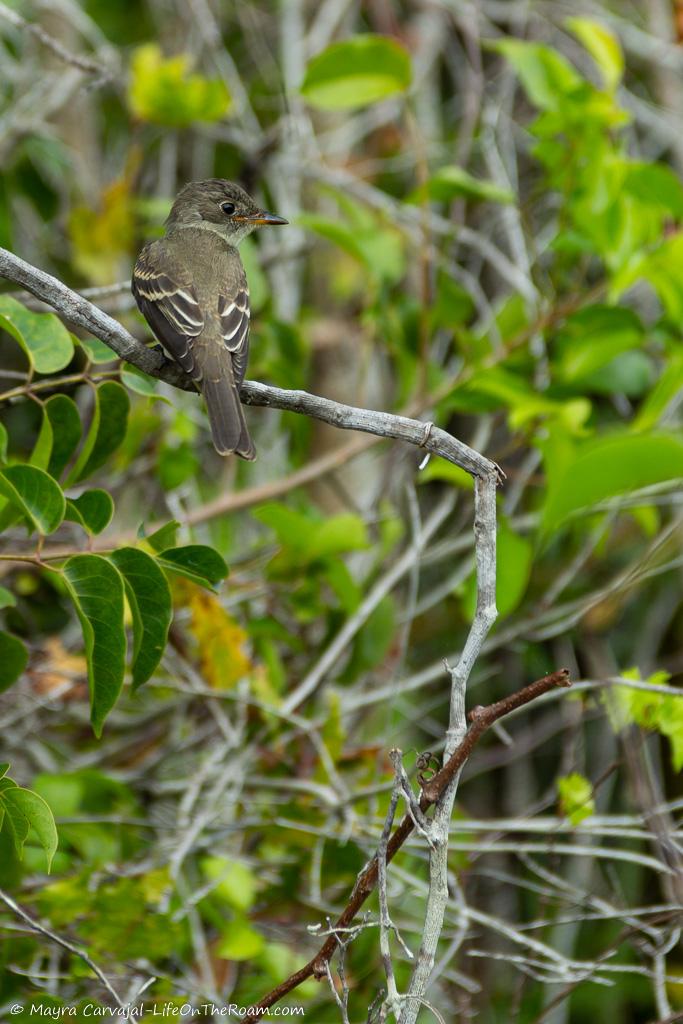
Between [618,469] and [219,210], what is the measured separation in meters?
1.71

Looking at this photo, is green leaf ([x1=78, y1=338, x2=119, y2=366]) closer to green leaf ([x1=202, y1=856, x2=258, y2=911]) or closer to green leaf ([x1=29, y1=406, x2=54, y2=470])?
green leaf ([x1=29, y1=406, x2=54, y2=470])

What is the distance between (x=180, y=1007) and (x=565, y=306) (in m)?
2.46

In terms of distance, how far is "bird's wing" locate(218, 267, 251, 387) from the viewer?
10.5 ft

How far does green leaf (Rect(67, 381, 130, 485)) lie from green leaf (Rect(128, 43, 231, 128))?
2232 mm

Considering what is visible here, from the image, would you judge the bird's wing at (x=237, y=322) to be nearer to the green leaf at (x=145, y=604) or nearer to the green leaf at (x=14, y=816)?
the green leaf at (x=145, y=604)

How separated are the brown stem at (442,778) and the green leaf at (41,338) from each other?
4.15ft

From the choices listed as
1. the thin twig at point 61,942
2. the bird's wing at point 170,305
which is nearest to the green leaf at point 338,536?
the bird's wing at point 170,305

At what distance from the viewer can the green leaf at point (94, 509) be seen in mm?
2361

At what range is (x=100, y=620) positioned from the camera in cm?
226

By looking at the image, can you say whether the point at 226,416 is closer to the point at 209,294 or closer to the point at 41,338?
the point at 41,338

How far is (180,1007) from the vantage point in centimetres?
284

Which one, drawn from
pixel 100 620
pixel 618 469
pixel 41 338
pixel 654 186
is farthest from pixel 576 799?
pixel 654 186

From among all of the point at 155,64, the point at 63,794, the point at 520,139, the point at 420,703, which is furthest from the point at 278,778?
the point at 520,139

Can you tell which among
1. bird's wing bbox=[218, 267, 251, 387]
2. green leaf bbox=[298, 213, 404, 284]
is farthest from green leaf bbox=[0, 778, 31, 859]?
green leaf bbox=[298, 213, 404, 284]
